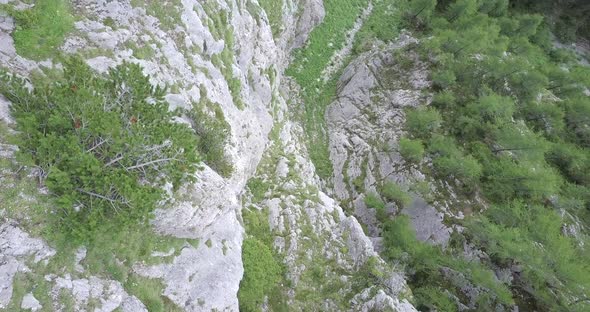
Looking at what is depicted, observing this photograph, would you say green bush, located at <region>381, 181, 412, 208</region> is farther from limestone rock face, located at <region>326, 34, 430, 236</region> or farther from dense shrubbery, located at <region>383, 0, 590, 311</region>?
dense shrubbery, located at <region>383, 0, 590, 311</region>

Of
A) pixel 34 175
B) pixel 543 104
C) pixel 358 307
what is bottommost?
pixel 358 307

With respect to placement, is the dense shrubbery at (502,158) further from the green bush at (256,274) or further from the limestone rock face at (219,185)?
the green bush at (256,274)

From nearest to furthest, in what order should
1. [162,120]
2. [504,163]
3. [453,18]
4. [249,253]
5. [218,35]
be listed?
[162,120] < [249,253] < [218,35] < [504,163] < [453,18]

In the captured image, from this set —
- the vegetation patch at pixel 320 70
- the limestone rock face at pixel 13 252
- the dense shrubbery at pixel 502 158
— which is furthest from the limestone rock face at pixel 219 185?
the dense shrubbery at pixel 502 158

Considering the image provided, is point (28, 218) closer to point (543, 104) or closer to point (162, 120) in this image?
point (162, 120)

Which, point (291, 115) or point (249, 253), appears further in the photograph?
point (291, 115)

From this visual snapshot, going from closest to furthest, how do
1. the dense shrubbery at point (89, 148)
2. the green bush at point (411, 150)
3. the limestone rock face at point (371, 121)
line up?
1. the dense shrubbery at point (89, 148)
2. the green bush at point (411, 150)
3. the limestone rock face at point (371, 121)

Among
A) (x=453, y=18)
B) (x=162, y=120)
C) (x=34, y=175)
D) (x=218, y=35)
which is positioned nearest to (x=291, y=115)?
(x=218, y=35)

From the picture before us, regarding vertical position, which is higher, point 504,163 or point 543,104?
point 543,104
